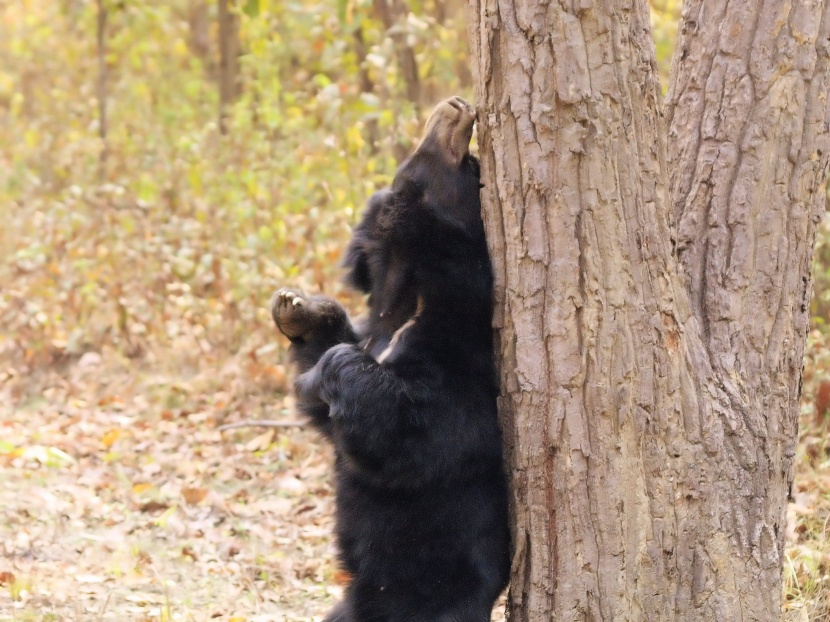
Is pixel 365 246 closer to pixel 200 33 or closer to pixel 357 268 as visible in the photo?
pixel 357 268

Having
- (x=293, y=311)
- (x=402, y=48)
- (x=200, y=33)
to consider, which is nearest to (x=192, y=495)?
(x=293, y=311)

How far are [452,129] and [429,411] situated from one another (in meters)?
0.90

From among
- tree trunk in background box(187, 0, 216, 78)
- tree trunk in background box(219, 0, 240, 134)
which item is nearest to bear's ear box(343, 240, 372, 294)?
tree trunk in background box(219, 0, 240, 134)

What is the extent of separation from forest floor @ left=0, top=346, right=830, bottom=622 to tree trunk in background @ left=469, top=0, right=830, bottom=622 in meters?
1.16

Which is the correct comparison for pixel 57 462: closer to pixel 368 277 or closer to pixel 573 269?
pixel 368 277

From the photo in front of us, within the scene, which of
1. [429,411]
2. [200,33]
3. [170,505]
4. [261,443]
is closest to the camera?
[429,411]

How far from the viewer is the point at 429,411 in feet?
9.82

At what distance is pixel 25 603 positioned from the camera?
158 inches

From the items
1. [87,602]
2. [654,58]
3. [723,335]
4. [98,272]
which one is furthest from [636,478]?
[98,272]

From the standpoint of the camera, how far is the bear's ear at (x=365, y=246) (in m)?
3.39

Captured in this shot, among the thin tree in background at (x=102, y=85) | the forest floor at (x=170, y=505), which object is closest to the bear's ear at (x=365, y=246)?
the forest floor at (x=170, y=505)

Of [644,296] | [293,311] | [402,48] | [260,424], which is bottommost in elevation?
[260,424]

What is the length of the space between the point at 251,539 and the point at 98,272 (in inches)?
153

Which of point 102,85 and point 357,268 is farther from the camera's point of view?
point 102,85
